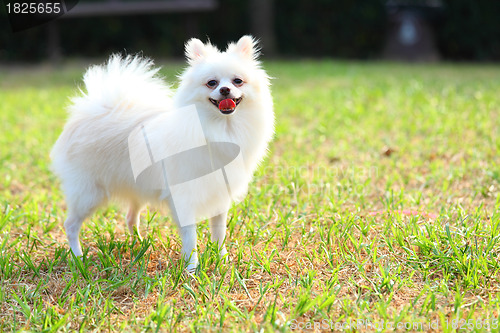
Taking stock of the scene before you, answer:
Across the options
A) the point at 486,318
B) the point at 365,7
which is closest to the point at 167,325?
the point at 486,318

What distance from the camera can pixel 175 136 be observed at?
8.48 feet

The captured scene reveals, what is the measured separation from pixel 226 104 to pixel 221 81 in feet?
0.42

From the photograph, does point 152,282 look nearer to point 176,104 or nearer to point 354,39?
point 176,104

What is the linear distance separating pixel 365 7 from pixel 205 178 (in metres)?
10.9

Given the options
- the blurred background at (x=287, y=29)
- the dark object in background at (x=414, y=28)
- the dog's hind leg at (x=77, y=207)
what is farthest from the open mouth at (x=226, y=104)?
the dark object in background at (x=414, y=28)

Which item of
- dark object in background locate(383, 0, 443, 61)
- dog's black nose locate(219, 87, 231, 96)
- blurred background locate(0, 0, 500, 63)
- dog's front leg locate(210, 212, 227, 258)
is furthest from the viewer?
dark object in background locate(383, 0, 443, 61)

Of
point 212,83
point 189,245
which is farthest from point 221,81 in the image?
point 189,245

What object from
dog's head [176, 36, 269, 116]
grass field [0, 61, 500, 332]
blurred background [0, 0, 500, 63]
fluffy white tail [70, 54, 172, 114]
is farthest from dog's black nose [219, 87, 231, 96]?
blurred background [0, 0, 500, 63]

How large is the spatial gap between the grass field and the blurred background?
284 inches

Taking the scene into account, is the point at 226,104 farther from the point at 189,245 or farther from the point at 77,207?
the point at 77,207

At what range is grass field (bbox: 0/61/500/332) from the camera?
227 cm

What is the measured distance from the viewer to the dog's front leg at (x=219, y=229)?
114 inches

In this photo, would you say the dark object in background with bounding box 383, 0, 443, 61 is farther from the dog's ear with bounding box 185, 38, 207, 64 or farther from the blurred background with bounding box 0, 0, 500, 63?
the dog's ear with bounding box 185, 38, 207, 64

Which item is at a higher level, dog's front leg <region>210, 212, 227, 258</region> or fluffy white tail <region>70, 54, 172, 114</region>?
fluffy white tail <region>70, 54, 172, 114</region>
